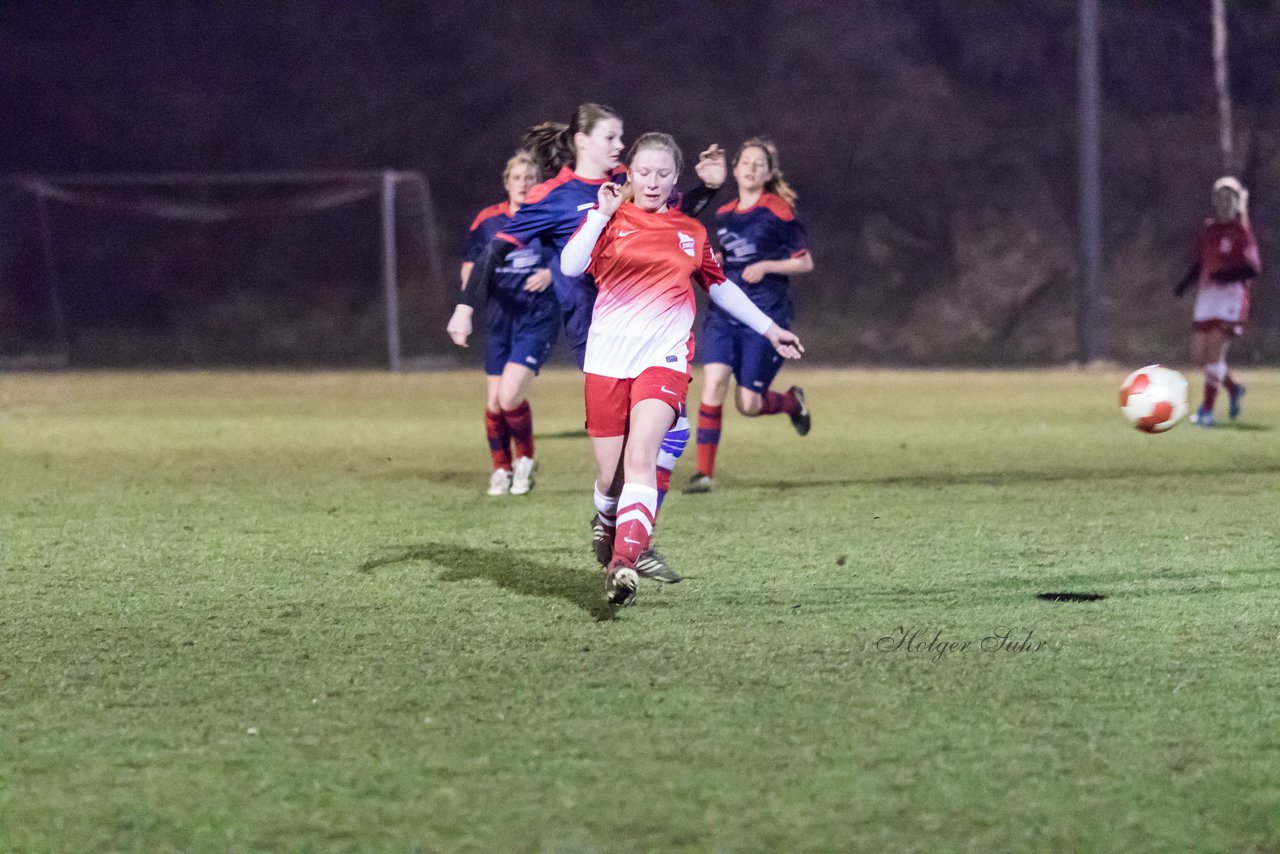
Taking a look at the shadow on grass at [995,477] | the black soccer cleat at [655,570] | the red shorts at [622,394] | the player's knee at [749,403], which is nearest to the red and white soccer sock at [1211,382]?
the shadow on grass at [995,477]

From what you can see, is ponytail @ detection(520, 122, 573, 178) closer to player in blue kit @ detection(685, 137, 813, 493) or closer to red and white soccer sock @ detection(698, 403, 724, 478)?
player in blue kit @ detection(685, 137, 813, 493)

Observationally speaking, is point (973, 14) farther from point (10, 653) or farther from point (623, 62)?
point (10, 653)

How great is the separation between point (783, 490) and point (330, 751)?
5141mm

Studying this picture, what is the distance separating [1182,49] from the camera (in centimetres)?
2819

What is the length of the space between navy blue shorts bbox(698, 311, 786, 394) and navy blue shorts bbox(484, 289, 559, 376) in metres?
0.88

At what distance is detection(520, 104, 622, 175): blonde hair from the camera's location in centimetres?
618

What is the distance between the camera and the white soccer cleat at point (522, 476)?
28.3ft

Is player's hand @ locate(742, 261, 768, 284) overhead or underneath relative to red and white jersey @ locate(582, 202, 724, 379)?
underneath

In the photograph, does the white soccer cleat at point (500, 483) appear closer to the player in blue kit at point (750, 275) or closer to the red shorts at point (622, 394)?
the player in blue kit at point (750, 275)

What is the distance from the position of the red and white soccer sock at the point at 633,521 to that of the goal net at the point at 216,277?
18.8 m

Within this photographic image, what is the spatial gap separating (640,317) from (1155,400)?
10.7 feet

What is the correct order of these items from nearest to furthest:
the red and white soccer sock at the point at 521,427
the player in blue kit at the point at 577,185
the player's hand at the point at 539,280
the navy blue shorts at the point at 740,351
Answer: the player in blue kit at the point at 577,185 < the player's hand at the point at 539,280 < the red and white soccer sock at the point at 521,427 < the navy blue shorts at the point at 740,351

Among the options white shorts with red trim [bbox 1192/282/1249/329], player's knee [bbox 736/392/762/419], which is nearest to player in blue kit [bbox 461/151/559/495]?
player's knee [bbox 736/392/762/419]

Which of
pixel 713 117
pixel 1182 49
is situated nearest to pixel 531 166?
pixel 713 117
